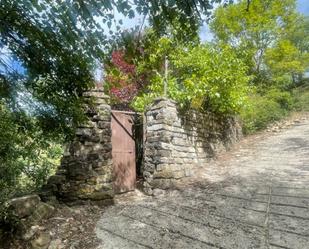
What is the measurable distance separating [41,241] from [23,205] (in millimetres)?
551

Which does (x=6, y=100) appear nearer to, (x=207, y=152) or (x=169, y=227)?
(x=169, y=227)

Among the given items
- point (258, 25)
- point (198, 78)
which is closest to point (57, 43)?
point (198, 78)

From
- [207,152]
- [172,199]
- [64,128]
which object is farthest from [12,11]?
[207,152]

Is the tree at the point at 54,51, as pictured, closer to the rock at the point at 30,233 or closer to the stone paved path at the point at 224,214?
the rock at the point at 30,233

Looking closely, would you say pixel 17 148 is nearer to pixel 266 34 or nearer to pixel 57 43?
pixel 57 43

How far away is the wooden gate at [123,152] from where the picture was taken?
6020mm

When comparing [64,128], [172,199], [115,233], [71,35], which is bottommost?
[115,233]

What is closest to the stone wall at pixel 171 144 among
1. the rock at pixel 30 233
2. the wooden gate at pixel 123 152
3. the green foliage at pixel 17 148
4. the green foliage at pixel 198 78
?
the wooden gate at pixel 123 152

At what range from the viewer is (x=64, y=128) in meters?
3.79

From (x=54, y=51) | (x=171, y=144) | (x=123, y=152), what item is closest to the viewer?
(x=54, y=51)

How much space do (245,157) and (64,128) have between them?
21.0ft

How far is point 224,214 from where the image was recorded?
182 inches

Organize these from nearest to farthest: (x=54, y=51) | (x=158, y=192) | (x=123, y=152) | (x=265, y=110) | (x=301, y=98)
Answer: (x=54, y=51) < (x=158, y=192) < (x=123, y=152) < (x=265, y=110) < (x=301, y=98)

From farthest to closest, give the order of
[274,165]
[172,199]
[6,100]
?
1. [274,165]
2. [172,199]
3. [6,100]
